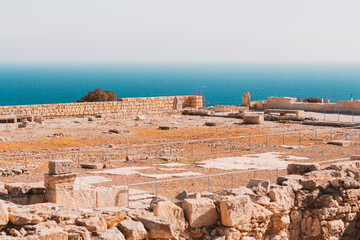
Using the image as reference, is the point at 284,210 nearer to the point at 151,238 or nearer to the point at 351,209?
the point at 351,209

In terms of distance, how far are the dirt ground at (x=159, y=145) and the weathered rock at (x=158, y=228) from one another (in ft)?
15.5

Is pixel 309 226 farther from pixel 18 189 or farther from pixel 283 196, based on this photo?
pixel 18 189

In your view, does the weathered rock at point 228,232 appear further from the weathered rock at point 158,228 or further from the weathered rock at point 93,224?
the weathered rock at point 93,224

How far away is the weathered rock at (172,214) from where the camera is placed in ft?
34.7

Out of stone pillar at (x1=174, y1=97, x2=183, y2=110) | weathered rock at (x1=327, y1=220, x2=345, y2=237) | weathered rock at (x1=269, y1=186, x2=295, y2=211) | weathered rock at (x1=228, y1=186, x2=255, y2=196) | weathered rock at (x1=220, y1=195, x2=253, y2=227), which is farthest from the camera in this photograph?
stone pillar at (x1=174, y1=97, x2=183, y2=110)

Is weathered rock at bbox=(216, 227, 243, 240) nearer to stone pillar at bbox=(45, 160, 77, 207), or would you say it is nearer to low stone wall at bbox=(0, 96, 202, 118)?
stone pillar at bbox=(45, 160, 77, 207)

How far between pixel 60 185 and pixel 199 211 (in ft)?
12.1

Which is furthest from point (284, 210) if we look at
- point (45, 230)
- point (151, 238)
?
point (45, 230)

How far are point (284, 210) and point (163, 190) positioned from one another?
15.2 feet

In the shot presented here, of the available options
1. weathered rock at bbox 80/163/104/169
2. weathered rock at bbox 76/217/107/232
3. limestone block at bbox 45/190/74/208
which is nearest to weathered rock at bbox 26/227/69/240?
weathered rock at bbox 76/217/107/232

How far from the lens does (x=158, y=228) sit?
10094 mm

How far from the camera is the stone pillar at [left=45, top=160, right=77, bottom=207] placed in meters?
12.9

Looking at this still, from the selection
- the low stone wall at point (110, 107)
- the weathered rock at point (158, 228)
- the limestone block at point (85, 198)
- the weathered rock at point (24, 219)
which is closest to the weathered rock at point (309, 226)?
the weathered rock at point (158, 228)

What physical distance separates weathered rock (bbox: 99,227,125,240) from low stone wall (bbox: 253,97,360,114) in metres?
33.9
